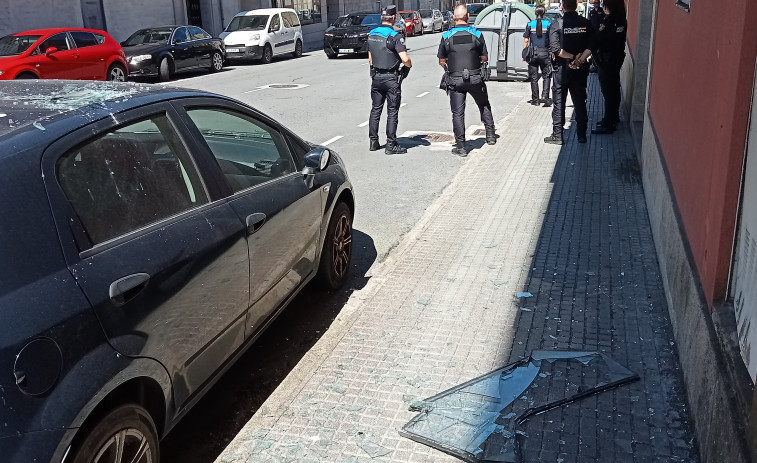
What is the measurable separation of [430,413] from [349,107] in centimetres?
1135

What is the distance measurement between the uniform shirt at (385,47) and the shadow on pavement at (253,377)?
461 cm

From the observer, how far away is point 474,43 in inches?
377

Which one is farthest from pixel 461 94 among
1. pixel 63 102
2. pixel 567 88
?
pixel 63 102

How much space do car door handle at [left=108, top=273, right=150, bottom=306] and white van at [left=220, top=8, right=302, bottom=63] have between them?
23.7 m

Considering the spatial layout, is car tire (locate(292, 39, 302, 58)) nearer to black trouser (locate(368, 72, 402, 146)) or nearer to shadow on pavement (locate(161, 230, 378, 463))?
black trouser (locate(368, 72, 402, 146))

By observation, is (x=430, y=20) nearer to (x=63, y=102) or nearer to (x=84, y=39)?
(x=84, y=39)

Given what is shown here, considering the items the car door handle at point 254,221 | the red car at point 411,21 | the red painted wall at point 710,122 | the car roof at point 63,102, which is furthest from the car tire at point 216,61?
the car door handle at point 254,221

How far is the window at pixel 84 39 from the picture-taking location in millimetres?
17859

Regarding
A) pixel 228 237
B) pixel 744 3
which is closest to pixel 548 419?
pixel 228 237

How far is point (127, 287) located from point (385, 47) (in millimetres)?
7361

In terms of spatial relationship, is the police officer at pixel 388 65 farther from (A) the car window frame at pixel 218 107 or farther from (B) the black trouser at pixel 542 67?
(A) the car window frame at pixel 218 107

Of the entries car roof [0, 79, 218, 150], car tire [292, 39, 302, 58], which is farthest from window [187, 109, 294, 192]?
car tire [292, 39, 302, 58]

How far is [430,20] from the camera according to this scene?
4291cm

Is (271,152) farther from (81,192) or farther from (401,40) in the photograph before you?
(401,40)
